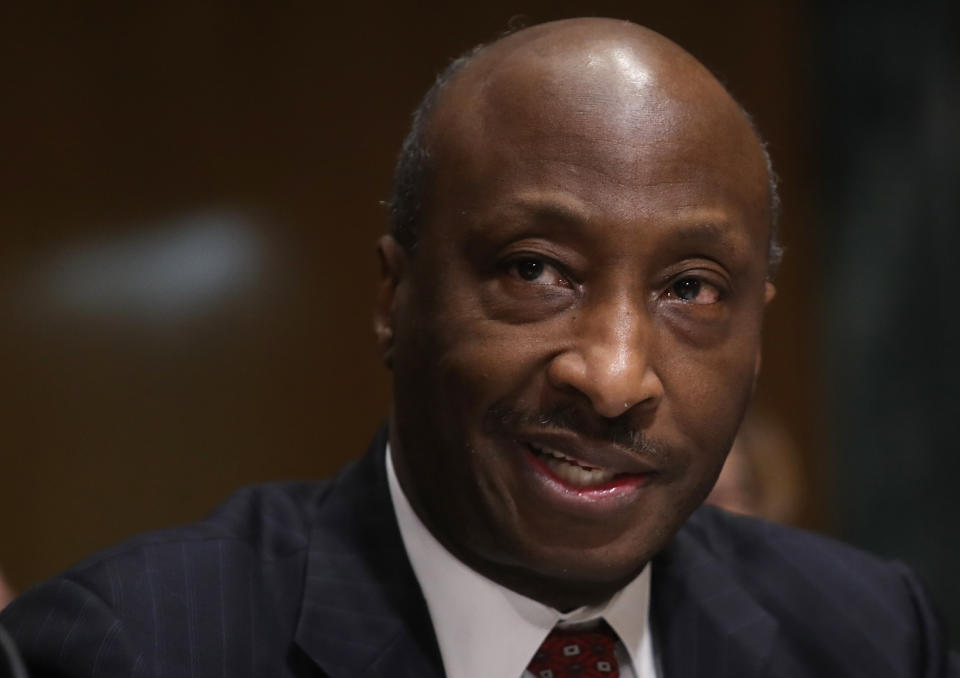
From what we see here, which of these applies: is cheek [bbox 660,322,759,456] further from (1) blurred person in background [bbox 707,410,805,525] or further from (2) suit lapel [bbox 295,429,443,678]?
(1) blurred person in background [bbox 707,410,805,525]

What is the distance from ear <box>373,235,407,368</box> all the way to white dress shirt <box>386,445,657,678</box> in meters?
0.21

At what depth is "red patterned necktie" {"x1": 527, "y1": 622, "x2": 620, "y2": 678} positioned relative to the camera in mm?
1435

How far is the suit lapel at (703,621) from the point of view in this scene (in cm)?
155

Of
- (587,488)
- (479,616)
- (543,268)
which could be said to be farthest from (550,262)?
(479,616)

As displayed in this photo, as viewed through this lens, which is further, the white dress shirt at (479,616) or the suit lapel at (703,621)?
the suit lapel at (703,621)

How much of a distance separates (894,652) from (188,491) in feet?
4.84

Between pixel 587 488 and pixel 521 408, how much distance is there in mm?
105

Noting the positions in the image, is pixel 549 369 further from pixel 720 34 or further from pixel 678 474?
pixel 720 34

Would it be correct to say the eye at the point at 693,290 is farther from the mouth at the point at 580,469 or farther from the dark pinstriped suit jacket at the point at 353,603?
the dark pinstriped suit jacket at the point at 353,603

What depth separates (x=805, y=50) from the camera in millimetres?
3377

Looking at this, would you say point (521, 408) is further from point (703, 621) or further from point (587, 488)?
point (703, 621)

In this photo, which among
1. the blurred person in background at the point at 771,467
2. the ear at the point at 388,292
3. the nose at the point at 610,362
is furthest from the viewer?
the blurred person in background at the point at 771,467

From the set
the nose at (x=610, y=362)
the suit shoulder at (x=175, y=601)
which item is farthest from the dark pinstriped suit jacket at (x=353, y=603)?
the nose at (x=610, y=362)

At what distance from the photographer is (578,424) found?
1288mm
